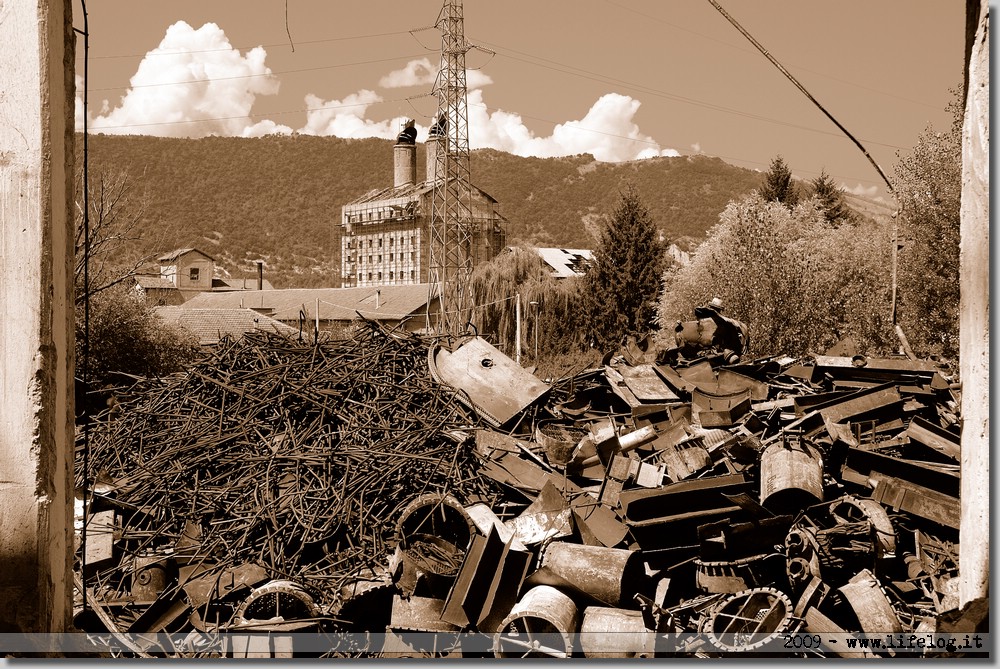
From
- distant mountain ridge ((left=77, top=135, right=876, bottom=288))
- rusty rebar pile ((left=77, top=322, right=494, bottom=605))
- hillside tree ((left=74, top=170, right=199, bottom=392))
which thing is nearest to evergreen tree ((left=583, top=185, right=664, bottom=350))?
hillside tree ((left=74, top=170, right=199, bottom=392))

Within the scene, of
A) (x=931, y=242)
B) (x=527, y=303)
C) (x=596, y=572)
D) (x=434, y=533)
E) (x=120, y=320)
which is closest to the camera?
(x=596, y=572)

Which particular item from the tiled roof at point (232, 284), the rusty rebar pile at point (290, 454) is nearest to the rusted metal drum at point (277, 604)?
the rusty rebar pile at point (290, 454)

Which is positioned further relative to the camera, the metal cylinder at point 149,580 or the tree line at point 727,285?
the tree line at point 727,285

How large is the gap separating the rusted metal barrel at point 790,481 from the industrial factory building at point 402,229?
41639 millimetres

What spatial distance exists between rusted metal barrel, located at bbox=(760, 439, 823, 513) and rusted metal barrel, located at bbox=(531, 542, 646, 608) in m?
0.93

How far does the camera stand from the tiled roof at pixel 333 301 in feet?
116

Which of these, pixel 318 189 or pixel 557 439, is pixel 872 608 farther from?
pixel 318 189

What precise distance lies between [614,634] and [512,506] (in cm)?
159

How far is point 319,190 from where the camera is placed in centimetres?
8125

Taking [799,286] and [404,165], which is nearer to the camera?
→ [799,286]

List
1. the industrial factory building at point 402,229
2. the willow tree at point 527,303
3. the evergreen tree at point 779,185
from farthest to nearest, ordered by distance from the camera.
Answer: the industrial factory building at point 402,229, the evergreen tree at point 779,185, the willow tree at point 527,303

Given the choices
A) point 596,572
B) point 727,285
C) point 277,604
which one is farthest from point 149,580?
point 727,285

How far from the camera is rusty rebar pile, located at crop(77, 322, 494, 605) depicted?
4.69m

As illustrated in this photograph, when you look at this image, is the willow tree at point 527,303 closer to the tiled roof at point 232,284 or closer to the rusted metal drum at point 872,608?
the rusted metal drum at point 872,608
